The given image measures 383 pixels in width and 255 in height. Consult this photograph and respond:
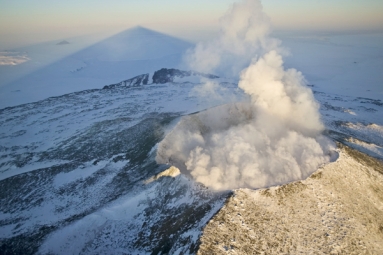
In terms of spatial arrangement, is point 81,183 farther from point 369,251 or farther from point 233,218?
point 369,251

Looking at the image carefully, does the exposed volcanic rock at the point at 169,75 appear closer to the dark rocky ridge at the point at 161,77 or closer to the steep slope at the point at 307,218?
the dark rocky ridge at the point at 161,77

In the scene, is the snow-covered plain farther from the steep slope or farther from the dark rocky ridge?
the dark rocky ridge

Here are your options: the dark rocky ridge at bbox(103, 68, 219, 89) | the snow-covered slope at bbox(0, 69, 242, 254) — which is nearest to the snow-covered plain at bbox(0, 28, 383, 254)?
the snow-covered slope at bbox(0, 69, 242, 254)

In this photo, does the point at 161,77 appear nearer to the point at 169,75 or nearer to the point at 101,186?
the point at 169,75

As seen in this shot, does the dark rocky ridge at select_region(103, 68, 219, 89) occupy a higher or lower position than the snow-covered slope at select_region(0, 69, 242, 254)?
higher

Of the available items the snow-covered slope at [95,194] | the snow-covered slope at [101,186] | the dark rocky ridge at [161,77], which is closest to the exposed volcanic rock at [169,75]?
the dark rocky ridge at [161,77]

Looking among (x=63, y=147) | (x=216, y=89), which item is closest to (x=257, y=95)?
(x=63, y=147)

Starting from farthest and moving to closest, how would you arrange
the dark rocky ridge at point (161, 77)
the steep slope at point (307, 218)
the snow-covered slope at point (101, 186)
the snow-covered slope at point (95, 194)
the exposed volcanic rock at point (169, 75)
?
the exposed volcanic rock at point (169, 75) < the dark rocky ridge at point (161, 77) < the snow-covered slope at point (101, 186) < the snow-covered slope at point (95, 194) < the steep slope at point (307, 218)
